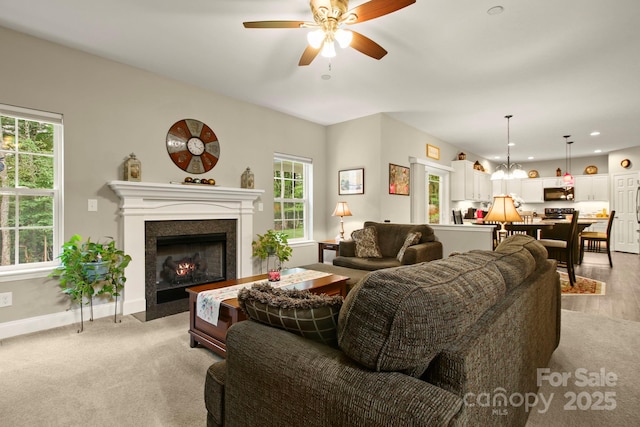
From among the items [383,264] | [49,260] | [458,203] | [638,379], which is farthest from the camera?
[458,203]

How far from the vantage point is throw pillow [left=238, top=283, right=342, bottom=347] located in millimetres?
1068

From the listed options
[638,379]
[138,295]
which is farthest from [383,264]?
[138,295]

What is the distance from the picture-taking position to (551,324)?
2078 millimetres

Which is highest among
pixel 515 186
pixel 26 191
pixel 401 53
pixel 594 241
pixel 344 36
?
pixel 401 53

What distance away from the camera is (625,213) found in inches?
304

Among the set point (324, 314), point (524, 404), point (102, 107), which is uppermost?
point (102, 107)

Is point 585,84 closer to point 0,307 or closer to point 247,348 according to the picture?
point 247,348

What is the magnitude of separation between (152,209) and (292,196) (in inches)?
93.4

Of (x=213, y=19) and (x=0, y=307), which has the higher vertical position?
(x=213, y=19)

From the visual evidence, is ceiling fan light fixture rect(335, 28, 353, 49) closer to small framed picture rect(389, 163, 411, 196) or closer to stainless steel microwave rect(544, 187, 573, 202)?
small framed picture rect(389, 163, 411, 196)

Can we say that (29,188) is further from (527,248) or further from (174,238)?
(527,248)

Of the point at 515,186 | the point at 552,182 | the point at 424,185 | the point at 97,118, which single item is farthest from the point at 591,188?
the point at 97,118

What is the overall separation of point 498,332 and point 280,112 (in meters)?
4.66

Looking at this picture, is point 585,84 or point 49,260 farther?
point 585,84
